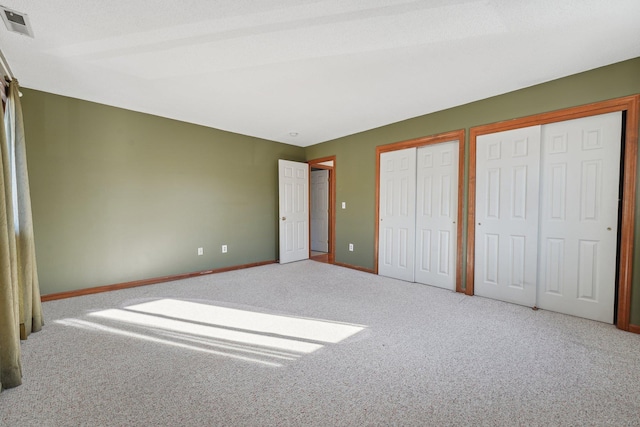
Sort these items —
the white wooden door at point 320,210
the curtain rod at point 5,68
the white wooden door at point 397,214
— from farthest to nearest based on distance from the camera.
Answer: the white wooden door at point 320,210 → the white wooden door at point 397,214 → the curtain rod at point 5,68

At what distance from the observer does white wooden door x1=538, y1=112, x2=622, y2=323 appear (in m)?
2.49

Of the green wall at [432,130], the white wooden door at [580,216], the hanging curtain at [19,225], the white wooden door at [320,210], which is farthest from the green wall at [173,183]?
the white wooden door at [320,210]

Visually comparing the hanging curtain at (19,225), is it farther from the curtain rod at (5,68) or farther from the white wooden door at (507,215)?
the white wooden door at (507,215)

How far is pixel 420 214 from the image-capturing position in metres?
3.88

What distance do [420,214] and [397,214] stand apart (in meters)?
0.37

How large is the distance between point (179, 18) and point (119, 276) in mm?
3250

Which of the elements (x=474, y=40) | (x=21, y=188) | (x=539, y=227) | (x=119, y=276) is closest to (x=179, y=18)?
(x=21, y=188)

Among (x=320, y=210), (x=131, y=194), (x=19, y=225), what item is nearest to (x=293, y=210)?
(x=320, y=210)

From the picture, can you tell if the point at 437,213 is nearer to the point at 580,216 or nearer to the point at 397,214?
the point at 397,214

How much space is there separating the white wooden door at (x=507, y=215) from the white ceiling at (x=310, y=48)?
68cm

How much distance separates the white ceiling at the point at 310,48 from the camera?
1.77 metres

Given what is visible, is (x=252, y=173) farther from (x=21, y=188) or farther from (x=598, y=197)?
(x=598, y=197)

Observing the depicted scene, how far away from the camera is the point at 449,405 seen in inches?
58.4

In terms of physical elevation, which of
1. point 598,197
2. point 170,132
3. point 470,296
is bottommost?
point 470,296
